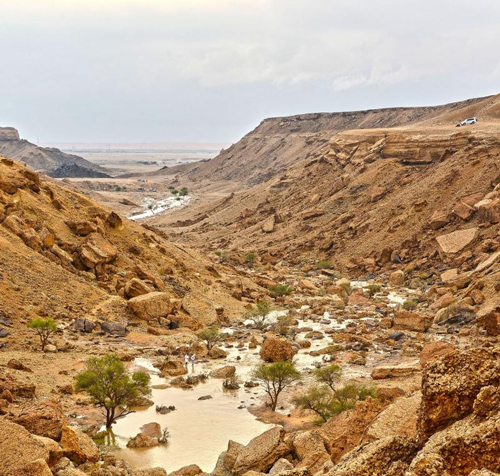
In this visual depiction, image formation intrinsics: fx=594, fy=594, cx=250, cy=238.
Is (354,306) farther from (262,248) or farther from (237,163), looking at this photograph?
(237,163)

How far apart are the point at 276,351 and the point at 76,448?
10.6m

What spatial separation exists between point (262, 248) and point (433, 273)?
55.1 ft

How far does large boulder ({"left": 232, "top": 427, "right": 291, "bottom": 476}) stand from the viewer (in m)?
11.8

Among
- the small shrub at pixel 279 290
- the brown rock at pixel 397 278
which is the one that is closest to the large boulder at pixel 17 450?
the small shrub at pixel 279 290

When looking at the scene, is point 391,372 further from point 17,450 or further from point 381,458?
point 381,458

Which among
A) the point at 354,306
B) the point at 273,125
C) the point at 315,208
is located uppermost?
the point at 273,125

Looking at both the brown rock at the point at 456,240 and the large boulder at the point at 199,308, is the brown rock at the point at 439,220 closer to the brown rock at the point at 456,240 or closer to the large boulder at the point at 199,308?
the brown rock at the point at 456,240

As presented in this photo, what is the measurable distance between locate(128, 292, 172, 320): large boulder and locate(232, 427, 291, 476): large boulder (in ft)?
42.5

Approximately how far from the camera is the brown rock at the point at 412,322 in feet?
79.5

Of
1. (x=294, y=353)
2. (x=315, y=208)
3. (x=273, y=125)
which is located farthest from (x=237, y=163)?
(x=294, y=353)

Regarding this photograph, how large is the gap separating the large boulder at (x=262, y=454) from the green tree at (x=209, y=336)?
1058cm

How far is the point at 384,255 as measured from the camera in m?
39.3

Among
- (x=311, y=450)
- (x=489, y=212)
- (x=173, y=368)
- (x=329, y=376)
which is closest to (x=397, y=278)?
(x=489, y=212)

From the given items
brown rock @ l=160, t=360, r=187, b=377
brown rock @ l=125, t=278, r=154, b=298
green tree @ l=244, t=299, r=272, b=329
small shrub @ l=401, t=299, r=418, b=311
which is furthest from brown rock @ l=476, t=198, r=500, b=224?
brown rock @ l=160, t=360, r=187, b=377
